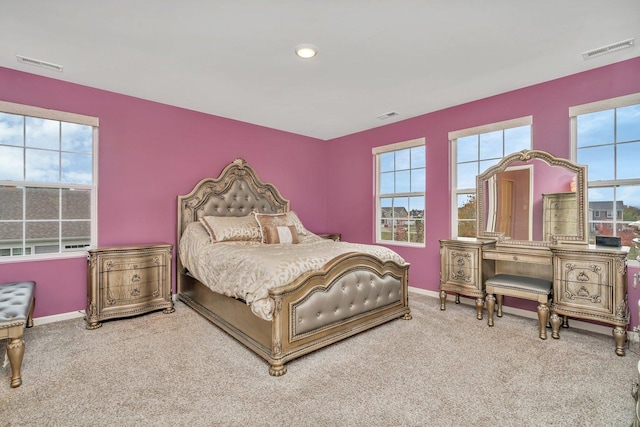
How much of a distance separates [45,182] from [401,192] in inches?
169

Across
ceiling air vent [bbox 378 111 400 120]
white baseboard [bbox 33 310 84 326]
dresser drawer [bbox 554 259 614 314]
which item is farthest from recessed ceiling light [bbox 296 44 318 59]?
white baseboard [bbox 33 310 84 326]

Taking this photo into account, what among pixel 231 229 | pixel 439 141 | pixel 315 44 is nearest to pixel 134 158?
pixel 231 229

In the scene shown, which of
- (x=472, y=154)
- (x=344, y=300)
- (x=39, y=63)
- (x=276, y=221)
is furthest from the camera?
(x=276, y=221)

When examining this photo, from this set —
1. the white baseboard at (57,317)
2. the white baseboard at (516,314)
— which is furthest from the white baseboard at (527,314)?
the white baseboard at (57,317)

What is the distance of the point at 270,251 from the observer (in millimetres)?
2922

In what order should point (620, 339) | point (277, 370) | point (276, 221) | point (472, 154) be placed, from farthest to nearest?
point (276, 221)
point (472, 154)
point (620, 339)
point (277, 370)

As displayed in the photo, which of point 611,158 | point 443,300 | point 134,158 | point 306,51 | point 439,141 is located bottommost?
point 443,300

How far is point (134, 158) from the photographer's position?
362 centimetres

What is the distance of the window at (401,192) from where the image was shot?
438 cm

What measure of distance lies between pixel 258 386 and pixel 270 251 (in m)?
1.20

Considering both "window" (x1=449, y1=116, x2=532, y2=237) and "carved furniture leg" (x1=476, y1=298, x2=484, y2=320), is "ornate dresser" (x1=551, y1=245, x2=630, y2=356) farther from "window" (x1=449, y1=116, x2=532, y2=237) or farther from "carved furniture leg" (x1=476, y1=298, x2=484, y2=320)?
"window" (x1=449, y1=116, x2=532, y2=237)

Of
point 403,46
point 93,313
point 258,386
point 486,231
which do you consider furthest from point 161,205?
point 486,231

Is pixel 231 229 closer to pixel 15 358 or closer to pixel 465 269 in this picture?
pixel 15 358

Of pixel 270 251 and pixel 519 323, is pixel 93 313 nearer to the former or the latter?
pixel 270 251
